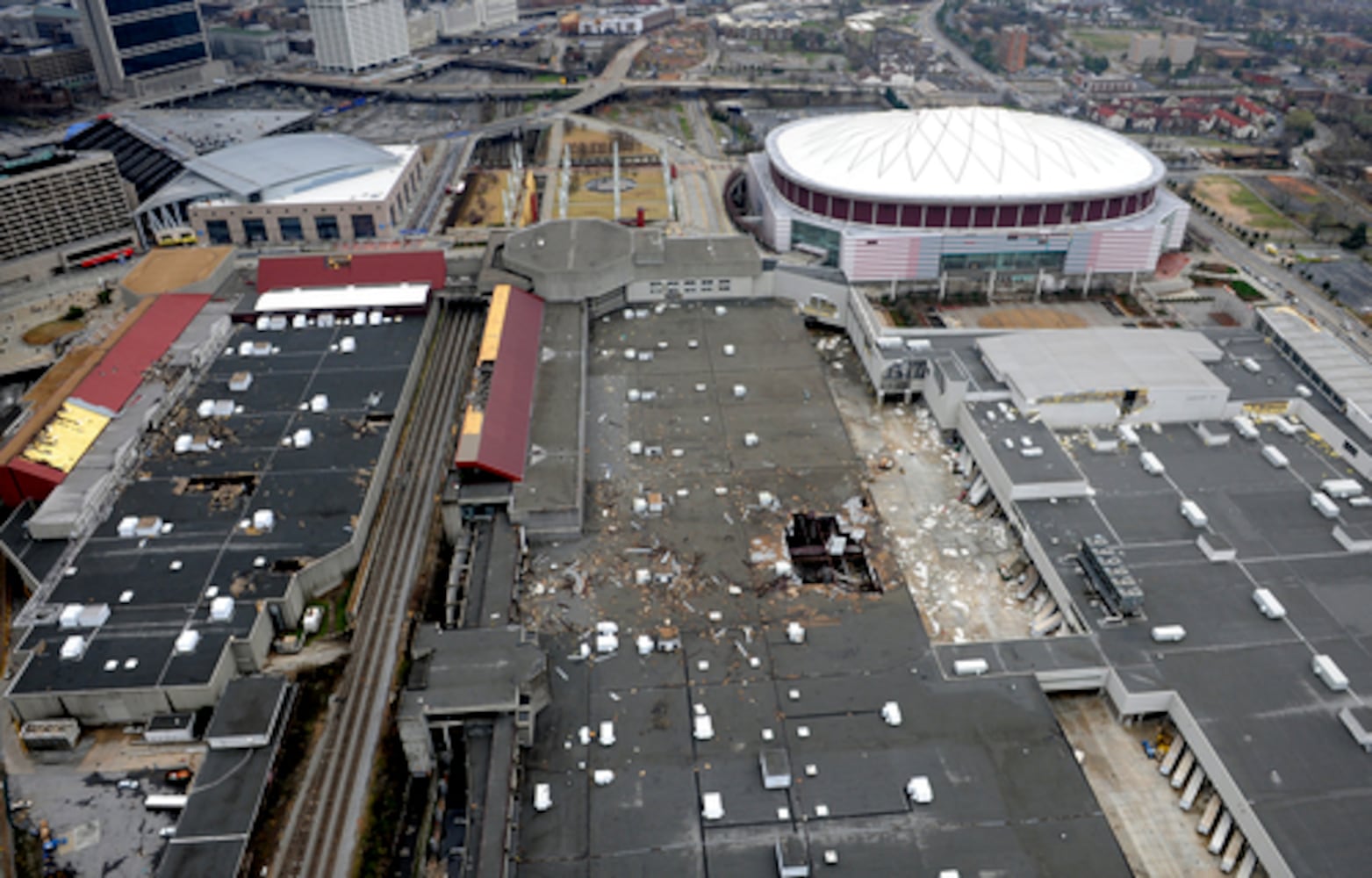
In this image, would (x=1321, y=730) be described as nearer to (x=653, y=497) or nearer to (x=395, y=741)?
(x=653, y=497)

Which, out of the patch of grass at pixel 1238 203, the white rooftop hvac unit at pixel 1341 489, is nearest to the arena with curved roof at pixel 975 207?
the patch of grass at pixel 1238 203

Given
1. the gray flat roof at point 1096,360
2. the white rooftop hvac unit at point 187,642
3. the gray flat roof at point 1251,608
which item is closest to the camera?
the gray flat roof at point 1251,608

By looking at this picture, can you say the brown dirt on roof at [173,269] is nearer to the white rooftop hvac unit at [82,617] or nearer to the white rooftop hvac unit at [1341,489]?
the white rooftop hvac unit at [82,617]

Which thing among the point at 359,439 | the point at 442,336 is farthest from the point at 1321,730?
the point at 442,336

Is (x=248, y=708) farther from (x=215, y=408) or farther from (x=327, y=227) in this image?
(x=327, y=227)

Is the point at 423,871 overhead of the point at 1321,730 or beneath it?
beneath

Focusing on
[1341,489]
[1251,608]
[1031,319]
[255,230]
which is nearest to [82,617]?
[255,230]
